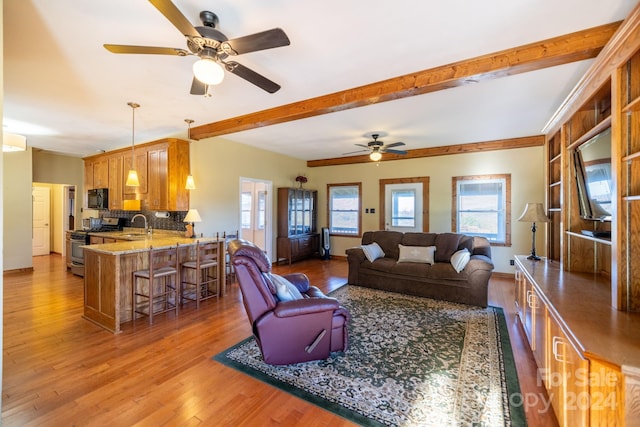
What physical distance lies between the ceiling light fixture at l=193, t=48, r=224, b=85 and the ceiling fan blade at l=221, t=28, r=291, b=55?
137 mm

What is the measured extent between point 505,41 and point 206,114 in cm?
364

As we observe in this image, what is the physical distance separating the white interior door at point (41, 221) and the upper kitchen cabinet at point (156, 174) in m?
4.18

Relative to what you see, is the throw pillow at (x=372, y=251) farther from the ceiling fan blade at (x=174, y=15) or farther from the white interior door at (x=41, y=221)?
the white interior door at (x=41, y=221)

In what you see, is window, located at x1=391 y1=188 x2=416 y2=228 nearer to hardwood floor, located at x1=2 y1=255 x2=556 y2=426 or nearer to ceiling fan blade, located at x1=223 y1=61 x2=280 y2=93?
hardwood floor, located at x1=2 y1=255 x2=556 y2=426

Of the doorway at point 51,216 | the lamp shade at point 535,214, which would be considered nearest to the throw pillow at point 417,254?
the lamp shade at point 535,214

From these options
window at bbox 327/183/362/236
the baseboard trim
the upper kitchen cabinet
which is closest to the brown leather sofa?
window at bbox 327/183/362/236

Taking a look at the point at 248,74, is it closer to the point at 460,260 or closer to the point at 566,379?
the point at 566,379

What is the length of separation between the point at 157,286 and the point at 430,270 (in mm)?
3909

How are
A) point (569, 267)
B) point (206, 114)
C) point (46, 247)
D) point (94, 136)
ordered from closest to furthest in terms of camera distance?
point (569, 267) < point (206, 114) < point (94, 136) < point (46, 247)

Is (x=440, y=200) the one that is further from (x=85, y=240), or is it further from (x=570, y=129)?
(x=85, y=240)

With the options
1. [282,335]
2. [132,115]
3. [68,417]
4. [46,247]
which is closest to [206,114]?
[132,115]

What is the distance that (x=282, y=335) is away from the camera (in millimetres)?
2359

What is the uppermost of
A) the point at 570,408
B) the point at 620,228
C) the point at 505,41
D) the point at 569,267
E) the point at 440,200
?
the point at 505,41

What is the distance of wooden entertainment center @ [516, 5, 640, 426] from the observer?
131cm
